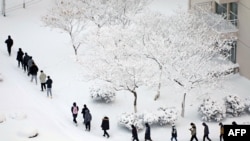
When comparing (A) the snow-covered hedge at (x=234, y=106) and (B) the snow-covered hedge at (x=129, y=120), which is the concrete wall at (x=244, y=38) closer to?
(A) the snow-covered hedge at (x=234, y=106)

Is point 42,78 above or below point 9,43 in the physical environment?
below

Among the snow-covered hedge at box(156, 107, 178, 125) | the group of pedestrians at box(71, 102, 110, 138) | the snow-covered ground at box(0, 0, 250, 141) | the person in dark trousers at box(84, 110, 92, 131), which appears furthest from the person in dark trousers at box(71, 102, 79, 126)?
the snow-covered hedge at box(156, 107, 178, 125)

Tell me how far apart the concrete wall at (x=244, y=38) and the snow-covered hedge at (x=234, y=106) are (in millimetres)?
4586

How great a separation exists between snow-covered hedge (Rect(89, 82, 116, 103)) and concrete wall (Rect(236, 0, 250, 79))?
362 inches

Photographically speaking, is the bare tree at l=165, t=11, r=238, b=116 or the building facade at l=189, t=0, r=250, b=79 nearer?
the bare tree at l=165, t=11, r=238, b=116

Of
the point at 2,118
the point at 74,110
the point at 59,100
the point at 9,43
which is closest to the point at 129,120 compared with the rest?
the point at 74,110

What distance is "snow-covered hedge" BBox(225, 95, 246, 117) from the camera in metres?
39.0

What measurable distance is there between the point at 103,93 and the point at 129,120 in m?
3.16

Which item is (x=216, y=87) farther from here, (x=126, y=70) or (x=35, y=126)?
(x=35, y=126)

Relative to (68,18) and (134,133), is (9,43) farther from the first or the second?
(134,133)

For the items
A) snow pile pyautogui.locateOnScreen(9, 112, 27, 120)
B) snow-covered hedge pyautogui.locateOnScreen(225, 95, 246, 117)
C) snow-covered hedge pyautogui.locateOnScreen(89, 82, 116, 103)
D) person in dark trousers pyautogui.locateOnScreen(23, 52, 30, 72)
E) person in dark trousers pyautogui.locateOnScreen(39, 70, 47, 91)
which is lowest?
snow pile pyautogui.locateOnScreen(9, 112, 27, 120)

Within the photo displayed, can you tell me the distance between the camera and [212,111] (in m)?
38.4

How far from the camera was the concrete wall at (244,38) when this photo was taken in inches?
1679

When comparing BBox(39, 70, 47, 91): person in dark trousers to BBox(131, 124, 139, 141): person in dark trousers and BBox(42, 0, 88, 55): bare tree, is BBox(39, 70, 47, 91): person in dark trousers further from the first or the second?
BBox(131, 124, 139, 141): person in dark trousers
